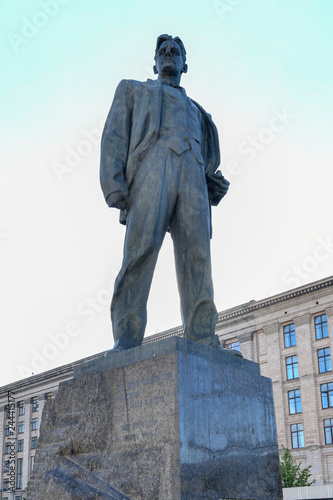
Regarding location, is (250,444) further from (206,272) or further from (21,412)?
(21,412)

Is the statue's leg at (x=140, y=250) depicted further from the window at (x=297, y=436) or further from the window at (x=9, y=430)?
the window at (x=9, y=430)

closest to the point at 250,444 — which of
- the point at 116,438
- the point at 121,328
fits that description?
the point at 116,438

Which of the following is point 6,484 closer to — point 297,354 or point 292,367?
point 292,367

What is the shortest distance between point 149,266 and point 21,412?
6837cm

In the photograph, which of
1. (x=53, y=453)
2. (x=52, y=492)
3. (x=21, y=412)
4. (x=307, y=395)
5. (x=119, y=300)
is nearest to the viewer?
(x=52, y=492)

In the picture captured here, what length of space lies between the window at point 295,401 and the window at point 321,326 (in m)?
4.43

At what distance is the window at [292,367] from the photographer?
151 feet

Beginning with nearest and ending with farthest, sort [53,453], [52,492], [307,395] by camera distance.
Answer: [52,492] → [53,453] → [307,395]

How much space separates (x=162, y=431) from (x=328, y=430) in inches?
1623

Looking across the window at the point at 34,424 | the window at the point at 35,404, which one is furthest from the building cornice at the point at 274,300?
the window at the point at 35,404

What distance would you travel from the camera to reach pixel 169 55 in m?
6.62

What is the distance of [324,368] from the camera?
44281mm

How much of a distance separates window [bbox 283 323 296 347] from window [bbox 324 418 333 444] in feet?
21.5

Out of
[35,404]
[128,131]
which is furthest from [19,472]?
[128,131]
